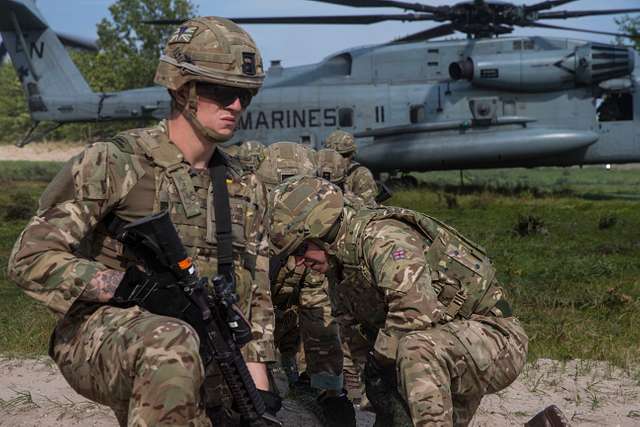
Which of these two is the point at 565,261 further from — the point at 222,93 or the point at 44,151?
the point at 44,151


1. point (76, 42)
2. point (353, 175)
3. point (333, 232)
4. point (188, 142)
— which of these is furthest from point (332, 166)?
point (76, 42)

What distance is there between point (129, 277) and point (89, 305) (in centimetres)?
25

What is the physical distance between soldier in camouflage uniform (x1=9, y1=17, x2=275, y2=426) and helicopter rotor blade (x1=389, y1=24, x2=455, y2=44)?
43.1ft

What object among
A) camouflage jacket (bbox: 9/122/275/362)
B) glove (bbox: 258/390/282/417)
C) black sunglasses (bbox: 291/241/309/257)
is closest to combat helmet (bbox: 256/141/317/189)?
black sunglasses (bbox: 291/241/309/257)

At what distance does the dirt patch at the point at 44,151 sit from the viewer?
5662 centimetres

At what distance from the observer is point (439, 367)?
10.8ft

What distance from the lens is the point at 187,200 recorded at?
9.84 ft

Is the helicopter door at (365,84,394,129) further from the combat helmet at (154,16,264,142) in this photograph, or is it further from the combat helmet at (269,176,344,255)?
the combat helmet at (154,16,264,142)

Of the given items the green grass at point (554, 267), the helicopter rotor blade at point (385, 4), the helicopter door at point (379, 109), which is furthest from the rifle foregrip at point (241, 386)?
the helicopter door at point (379, 109)

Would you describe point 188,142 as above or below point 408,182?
above

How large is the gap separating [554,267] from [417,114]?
316 inches

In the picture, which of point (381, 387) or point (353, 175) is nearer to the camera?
point (381, 387)

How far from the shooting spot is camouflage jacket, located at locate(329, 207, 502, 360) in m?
3.29

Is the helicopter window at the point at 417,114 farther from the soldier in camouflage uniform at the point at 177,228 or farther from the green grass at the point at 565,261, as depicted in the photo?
the soldier in camouflage uniform at the point at 177,228
